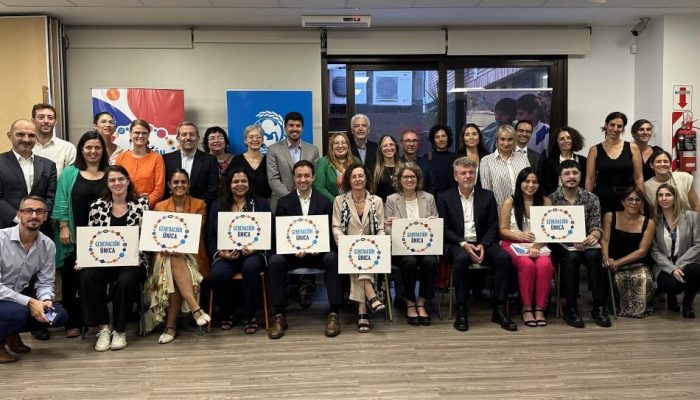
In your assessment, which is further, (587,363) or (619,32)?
(619,32)

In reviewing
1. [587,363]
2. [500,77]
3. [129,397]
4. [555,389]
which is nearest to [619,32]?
[500,77]

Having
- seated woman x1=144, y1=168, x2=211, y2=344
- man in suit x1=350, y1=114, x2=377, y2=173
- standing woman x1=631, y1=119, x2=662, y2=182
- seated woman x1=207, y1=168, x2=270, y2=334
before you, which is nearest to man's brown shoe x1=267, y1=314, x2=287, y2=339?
seated woman x1=207, y1=168, x2=270, y2=334

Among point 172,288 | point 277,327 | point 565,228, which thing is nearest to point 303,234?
point 277,327

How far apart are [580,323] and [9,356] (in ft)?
13.5

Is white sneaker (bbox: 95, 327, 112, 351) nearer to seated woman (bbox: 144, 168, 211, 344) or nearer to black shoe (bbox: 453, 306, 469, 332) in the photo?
seated woman (bbox: 144, 168, 211, 344)

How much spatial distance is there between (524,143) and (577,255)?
4.46 ft

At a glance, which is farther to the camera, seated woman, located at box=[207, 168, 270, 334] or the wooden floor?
seated woman, located at box=[207, 168, 270, 334]

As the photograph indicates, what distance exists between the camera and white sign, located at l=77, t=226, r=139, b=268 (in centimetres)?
381

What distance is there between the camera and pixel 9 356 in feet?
11.7

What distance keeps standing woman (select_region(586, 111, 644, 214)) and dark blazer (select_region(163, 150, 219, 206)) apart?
3.43 meters

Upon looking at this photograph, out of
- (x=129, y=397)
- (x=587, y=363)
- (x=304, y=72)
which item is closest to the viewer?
(x=129, y=397)

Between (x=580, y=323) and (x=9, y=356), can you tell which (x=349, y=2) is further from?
(x=9, y=356)

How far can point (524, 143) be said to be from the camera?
5.20 metres

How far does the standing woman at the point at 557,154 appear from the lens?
485 cm
